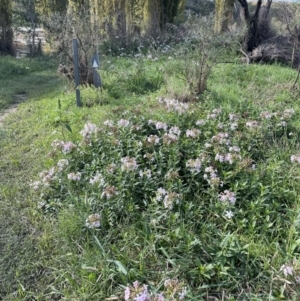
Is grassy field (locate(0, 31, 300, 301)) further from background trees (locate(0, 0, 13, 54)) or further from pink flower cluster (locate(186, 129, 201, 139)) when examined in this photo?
background trees (locate(0, 0, 13, 54))

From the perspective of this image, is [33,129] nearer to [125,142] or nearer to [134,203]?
[125,142]

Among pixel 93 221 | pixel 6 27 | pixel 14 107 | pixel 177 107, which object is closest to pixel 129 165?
pixel 93 221

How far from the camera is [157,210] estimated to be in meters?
2.13

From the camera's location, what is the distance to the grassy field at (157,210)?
1735mm

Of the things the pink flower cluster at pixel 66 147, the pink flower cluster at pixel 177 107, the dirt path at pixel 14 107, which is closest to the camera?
the pink flower cluster at pixel 66 147

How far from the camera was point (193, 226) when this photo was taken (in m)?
2.07

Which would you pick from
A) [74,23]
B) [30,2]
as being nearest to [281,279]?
[74,23]

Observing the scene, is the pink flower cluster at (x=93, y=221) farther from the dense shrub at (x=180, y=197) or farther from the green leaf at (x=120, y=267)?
the green leaf at (x=120, y=267)

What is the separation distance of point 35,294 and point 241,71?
519 centimetres

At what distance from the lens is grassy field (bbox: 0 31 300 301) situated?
174 centimetres

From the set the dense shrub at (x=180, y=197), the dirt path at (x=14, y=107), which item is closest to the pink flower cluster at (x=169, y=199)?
the dense shrub at (x=180, y=197)

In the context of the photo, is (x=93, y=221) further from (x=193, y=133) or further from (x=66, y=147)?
(x=193, y=133)

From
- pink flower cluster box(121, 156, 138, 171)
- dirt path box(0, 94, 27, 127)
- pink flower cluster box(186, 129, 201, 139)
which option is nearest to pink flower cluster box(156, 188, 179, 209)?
pink flower cluster box(121, 156, 138, 171)

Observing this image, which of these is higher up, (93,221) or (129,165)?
(129,165)
